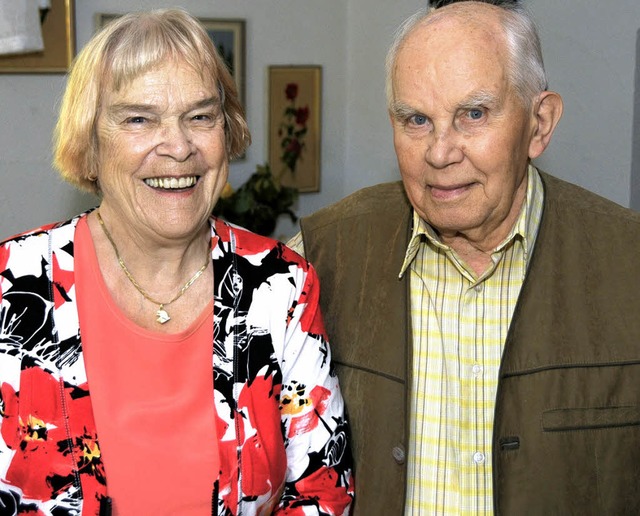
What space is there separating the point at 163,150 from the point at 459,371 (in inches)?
29.4

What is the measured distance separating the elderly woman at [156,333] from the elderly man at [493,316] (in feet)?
0.52

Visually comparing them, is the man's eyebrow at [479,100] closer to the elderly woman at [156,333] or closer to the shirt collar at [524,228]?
the shirt collar at [524,228]

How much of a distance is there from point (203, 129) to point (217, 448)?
2.09 feet

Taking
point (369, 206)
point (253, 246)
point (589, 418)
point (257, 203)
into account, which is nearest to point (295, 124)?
point (257, 203)

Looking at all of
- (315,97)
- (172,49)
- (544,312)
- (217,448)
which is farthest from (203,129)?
(315,97)

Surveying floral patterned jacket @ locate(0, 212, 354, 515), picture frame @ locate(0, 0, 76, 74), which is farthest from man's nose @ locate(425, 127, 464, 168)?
picture frame @ locate(0, 0, 76, 74)

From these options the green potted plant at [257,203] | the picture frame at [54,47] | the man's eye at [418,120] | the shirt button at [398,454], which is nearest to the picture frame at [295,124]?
the green potted plant at [257,203]

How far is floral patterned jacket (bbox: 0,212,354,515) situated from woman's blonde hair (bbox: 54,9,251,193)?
16 cm

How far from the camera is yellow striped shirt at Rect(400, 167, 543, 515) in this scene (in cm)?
189

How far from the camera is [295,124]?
11.9 feet

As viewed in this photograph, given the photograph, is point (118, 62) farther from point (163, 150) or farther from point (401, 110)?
point (401, 110)

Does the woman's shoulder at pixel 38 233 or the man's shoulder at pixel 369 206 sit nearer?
the woman's shoulder at pixel 38 233

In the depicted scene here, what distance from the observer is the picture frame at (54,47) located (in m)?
2.86

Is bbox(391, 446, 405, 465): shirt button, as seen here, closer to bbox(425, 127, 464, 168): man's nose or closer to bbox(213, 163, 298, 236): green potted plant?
bbox(425, 127, 464, 168): man's nose
